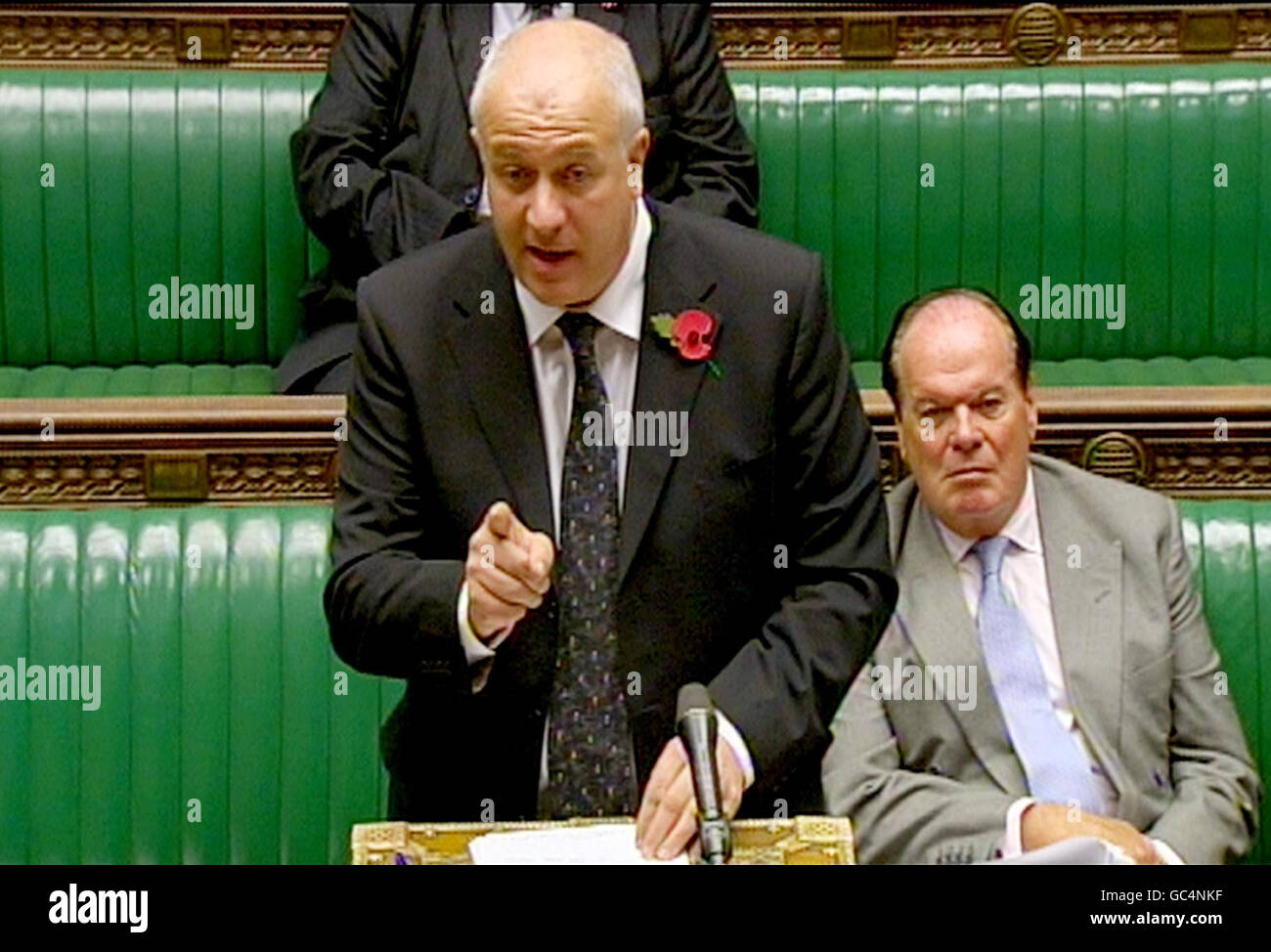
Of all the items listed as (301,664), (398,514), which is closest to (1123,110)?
(301,664)

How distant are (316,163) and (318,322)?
0.19m

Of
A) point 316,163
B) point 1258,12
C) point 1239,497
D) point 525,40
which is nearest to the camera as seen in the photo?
point 525,40

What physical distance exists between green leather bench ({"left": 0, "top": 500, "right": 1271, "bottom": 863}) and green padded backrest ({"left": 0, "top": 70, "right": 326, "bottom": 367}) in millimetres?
795

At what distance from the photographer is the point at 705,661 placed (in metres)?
1.53

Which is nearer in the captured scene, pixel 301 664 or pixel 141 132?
pixel 301 664

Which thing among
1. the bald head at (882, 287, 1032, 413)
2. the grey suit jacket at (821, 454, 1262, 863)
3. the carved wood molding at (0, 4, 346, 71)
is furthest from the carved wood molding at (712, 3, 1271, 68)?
the grey suit jacket at (821, 454, 1262, 863)

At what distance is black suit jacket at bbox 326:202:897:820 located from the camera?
4.89 ft

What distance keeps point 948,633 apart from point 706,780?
2.15 feet

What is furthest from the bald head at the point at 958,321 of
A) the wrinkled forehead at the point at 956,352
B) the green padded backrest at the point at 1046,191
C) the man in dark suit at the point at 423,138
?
the green padded backrest at the point at 1046,191

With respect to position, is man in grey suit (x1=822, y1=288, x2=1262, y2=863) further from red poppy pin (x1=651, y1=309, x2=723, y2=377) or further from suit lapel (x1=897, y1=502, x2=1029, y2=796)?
red poppy pin (x1=651, y1=309, x2=723, y2=377)

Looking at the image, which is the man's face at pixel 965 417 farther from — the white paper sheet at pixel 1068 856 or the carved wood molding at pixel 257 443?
the white paper sheet at pixel 1068 856

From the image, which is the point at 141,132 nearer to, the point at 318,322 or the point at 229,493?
the point at 318,322

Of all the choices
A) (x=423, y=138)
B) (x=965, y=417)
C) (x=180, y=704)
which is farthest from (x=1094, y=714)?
(x=423, y=138)

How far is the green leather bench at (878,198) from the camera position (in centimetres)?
267
